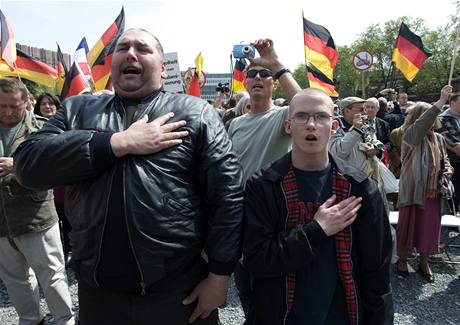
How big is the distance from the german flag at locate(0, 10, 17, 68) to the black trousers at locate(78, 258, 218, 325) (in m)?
5.76

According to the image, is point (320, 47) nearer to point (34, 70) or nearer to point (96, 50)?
point (96, 50)

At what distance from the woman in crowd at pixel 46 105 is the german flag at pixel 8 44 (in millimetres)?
1524

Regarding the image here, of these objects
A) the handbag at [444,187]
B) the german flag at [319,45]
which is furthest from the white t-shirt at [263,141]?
the german flag at [319,45]

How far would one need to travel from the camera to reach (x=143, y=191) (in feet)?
5.04

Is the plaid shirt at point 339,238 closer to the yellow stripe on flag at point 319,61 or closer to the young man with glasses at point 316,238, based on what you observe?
the young man with glasses at point 316,238

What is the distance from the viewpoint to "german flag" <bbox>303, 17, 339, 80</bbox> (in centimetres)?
597

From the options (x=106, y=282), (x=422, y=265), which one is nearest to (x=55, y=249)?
(x=106, y=282)

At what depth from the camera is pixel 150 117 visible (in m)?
1.71

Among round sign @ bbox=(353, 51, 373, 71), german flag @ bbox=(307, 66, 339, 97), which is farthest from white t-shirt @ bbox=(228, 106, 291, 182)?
round sign @ bbox=(353, 51, 373, 71)

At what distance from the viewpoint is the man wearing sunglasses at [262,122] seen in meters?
2.40

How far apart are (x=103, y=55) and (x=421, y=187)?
213 inches

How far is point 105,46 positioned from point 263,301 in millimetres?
5975

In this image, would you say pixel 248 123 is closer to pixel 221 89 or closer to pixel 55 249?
pixel 55 249

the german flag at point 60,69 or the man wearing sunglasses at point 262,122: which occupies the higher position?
the german flag at point 60,69
